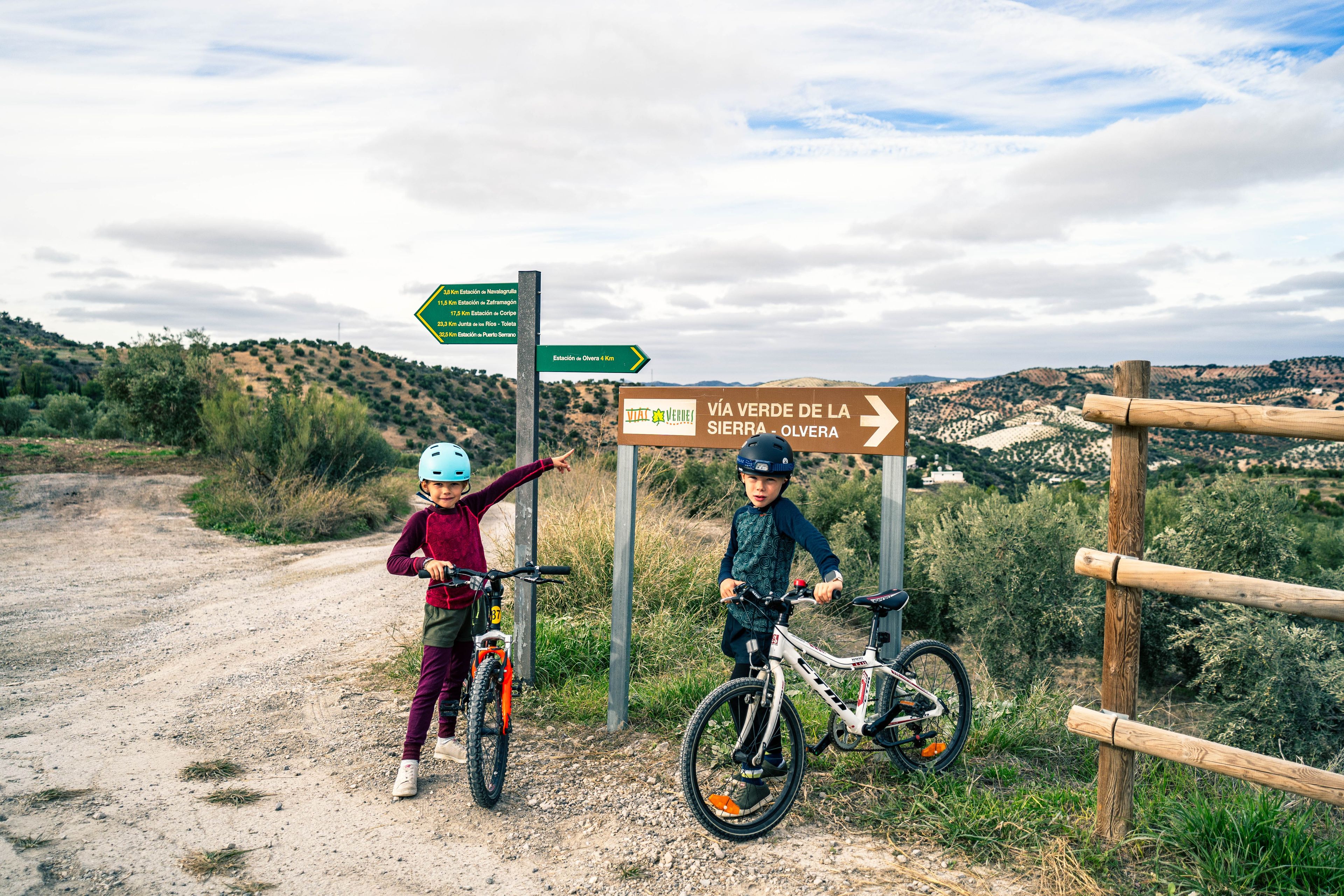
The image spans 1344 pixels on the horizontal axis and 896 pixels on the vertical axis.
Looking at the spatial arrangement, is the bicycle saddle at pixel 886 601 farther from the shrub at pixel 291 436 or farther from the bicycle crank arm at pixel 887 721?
the shrub at pixel 291 436

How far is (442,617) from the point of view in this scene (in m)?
4.08

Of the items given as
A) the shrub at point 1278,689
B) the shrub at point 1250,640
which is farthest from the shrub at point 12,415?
the shrub at point 1278,689

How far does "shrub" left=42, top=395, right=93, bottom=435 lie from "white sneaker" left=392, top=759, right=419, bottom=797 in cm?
3069

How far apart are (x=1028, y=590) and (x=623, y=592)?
5.30 meters

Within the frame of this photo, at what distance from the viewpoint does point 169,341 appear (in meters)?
20.2

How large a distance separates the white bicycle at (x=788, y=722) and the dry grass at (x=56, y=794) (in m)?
3.26

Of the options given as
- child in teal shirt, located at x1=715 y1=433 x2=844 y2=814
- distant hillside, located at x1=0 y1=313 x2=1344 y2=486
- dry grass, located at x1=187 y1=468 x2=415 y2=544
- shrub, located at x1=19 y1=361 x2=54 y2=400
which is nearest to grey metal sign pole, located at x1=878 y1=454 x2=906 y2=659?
child in teal shirt, located at x1=715 y1=433 x2=844 y2=814

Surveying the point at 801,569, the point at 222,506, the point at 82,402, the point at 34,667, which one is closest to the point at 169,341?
the point at 222,506

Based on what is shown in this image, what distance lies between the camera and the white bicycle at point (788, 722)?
3.40 metres

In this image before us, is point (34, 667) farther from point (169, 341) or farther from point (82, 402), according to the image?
point (82, 402)

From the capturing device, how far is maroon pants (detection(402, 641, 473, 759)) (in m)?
4.04

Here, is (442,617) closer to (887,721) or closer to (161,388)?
(887,721)

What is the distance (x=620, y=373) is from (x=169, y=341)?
20.6 meters

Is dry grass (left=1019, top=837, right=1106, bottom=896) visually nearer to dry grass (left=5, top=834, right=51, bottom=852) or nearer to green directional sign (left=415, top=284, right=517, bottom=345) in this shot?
green directional sign (left=415, top=284, right=517, bottom=345)
